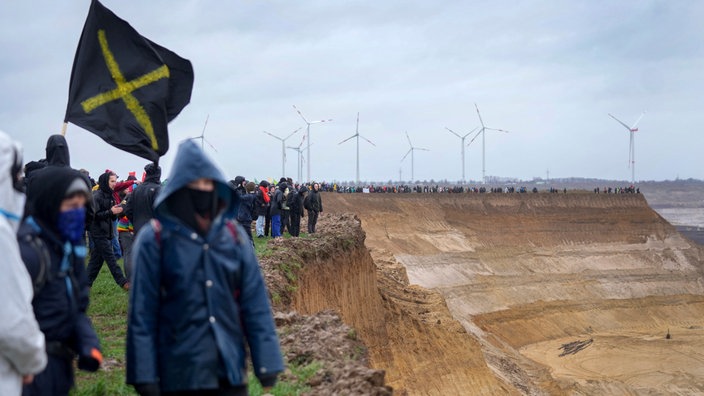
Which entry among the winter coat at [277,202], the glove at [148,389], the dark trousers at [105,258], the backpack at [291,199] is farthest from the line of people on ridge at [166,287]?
the backpack at [291,199]

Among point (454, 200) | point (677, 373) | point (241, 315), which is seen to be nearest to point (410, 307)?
point (677, 373)

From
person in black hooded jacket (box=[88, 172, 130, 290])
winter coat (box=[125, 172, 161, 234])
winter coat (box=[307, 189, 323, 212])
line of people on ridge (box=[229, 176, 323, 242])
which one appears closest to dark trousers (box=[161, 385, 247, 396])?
winter coat (box=[125, 172, 161, 234])

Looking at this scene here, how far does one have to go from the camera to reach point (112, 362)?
9.45m

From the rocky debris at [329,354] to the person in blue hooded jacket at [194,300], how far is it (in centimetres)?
404

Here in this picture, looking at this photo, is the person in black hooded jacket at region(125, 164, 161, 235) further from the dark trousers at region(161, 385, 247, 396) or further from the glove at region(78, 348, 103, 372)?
the dark trousers at region(161, 385, 247, 396)

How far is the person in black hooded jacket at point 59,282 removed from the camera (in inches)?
195

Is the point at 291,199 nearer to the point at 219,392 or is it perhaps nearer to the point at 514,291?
the point at 219,392

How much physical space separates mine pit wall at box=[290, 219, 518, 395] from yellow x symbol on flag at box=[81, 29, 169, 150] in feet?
37.2

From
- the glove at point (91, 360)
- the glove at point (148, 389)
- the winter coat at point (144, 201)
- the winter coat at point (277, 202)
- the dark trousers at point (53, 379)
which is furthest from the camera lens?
the winter coat at point (277, 202)

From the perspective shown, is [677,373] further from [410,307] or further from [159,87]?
[159,87]

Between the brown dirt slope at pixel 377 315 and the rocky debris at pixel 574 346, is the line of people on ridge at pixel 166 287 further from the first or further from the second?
the rocky debris at pixel 574 346

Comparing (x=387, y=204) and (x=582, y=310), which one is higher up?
(x=387, y=204)

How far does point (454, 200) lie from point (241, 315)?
83.7 m

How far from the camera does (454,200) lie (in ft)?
289
